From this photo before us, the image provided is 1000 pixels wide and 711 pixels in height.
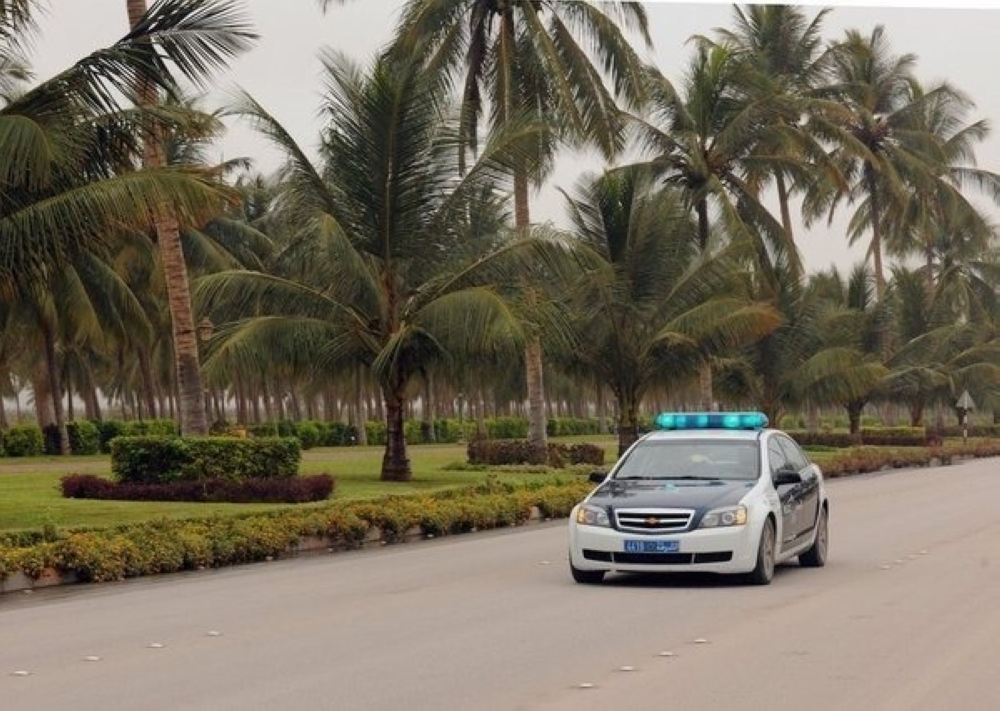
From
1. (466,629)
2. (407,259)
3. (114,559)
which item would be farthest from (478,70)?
(466,629)

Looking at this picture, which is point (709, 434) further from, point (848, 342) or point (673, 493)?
point (848, 342)

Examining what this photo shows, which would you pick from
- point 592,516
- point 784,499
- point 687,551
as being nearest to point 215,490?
point 592,516

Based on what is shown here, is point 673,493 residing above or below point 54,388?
below

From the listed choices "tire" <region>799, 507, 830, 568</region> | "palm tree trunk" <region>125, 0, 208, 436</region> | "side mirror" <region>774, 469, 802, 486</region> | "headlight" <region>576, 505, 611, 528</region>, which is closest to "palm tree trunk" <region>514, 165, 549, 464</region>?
"palm tree trunk" <region>125, 0, 208, 436</region>

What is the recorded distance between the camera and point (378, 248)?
3103 centimetres

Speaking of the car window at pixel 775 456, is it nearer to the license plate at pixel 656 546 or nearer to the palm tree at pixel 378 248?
the license plate at pixel 656 546

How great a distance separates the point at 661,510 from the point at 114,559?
5851 mm

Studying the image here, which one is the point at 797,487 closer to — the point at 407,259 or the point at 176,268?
the point at 176,268

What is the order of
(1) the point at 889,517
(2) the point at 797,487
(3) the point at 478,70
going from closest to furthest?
(2) the point at 797,487
(1) the point at 889,517
(3) the point at 478,70

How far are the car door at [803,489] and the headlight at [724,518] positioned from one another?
1.53 metres

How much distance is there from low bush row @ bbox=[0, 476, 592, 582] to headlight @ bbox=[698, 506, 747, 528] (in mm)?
6185

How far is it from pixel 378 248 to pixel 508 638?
20.7 meters

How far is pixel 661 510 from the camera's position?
548 inches

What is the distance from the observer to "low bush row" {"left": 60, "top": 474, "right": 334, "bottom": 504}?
2519 centimetres
